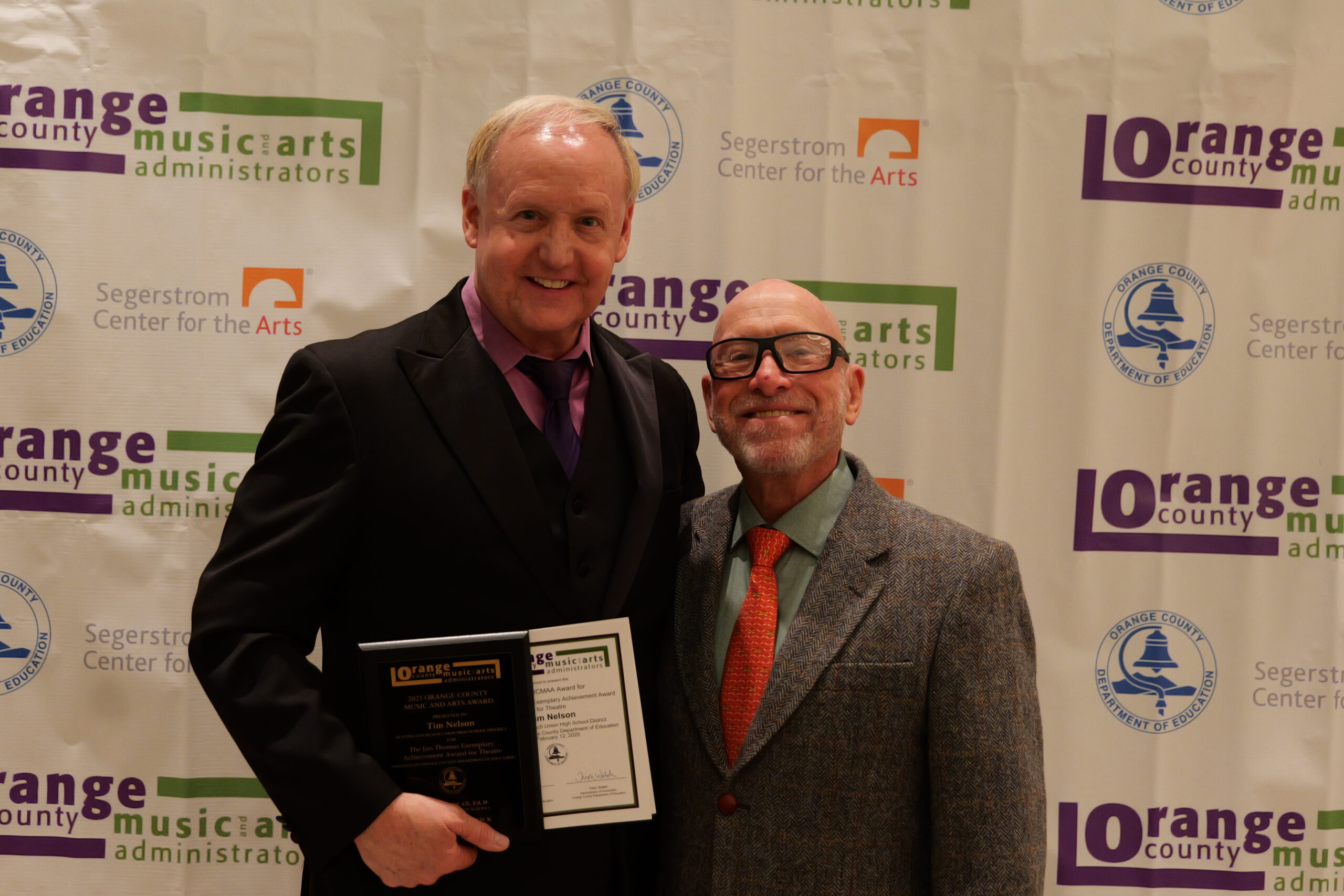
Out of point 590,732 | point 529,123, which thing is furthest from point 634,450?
point 529,123

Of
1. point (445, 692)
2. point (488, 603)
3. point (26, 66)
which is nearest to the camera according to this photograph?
point (445, 692)

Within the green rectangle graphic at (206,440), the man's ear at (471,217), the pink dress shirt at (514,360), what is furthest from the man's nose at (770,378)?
the green rectangle graphic at (206,440)

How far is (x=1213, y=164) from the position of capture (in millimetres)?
3014

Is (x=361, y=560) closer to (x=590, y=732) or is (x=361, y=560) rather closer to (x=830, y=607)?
(x=590, y=732)

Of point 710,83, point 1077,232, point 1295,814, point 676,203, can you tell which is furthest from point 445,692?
point 1295,814

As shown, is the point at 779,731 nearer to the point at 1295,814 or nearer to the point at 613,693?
the point at 613,693

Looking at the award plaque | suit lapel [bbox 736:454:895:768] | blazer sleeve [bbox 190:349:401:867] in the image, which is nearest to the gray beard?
suit lapel [bbox 736:454:895:768]

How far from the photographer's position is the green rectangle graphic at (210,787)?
293 cm

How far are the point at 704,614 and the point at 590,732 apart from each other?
325mm

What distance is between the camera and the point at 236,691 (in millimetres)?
1741

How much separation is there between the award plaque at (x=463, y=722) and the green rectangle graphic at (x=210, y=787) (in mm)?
1467

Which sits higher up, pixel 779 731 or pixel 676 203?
pixel 676 203

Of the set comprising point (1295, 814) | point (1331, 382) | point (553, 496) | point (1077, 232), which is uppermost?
point (1077, 232)

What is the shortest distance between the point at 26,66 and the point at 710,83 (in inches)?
78.4
